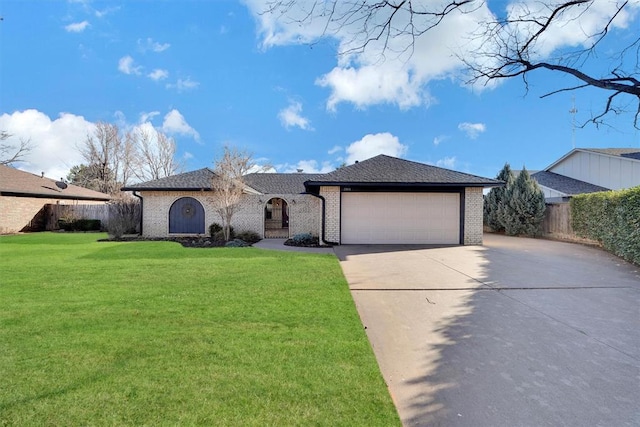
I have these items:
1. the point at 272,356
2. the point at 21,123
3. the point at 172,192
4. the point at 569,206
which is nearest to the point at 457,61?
the point at 272,356

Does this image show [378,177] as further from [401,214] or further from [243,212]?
[243,212]

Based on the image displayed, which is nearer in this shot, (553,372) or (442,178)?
(553,372)

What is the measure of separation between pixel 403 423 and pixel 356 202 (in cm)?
1086

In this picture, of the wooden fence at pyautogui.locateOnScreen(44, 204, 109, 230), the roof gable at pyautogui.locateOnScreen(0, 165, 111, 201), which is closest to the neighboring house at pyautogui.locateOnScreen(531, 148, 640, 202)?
the wooden fence at pyautogui.locateOnScreen(44, 204, 109, 230)

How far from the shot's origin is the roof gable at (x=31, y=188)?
18.1 meters

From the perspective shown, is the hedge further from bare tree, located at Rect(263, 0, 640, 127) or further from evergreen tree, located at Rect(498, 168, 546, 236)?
bare tree, located at Rect(263, 0, 640, 127)

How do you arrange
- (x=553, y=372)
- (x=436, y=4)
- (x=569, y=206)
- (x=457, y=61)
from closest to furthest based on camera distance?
(x=553, y=372), (x=436, y=4), (x=457, y=61), (x=569, y=206)

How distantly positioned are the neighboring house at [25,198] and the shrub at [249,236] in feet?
43.5

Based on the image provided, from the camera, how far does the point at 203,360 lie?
3.03 meters

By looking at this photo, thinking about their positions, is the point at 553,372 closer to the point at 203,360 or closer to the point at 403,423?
the point at 403,423

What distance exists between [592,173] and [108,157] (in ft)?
134

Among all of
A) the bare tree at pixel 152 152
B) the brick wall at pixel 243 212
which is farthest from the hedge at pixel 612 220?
the bare tree at pixel 152 152

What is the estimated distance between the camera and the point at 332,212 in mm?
12789

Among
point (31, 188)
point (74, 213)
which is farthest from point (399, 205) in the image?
point (31, 188)
